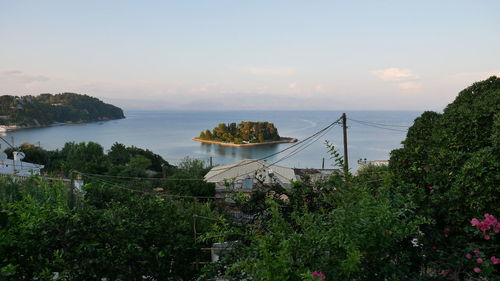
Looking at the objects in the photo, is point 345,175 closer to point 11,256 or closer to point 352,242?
point 352,242

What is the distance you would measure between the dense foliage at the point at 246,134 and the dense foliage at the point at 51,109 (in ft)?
140

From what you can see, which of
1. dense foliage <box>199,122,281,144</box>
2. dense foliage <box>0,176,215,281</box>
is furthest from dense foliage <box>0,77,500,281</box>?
dense foliage <box>199,122,281,144</box>

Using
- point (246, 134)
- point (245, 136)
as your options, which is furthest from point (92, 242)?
point (246, 134)

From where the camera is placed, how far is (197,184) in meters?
15.1

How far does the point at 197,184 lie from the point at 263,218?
42.6 feet

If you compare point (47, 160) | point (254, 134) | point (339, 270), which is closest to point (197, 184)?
point (339, 270)

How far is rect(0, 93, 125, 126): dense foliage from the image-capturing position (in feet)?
256

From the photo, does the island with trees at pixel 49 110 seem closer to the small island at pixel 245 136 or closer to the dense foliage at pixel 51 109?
the dense foliage at pixel 51 109

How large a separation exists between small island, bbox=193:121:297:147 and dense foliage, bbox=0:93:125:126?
41.2m

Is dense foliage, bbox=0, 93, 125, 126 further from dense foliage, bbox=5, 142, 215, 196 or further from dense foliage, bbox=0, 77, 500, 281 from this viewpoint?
dense foliage, bbox=0, 77, 500, 281

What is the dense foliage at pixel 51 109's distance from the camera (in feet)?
256

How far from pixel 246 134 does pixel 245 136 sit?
531 mm

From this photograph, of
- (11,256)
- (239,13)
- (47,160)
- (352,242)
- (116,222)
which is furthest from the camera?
A: (47,160)

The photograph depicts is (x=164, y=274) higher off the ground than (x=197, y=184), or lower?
higher
